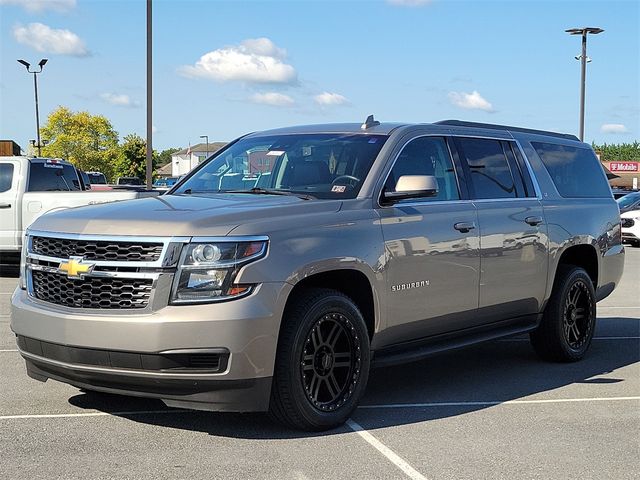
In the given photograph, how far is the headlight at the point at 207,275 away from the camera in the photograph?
196 inches

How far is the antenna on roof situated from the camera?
668cm

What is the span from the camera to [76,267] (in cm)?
520

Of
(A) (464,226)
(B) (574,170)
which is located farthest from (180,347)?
(B) (574,170)

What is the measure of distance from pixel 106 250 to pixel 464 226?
8.59ft

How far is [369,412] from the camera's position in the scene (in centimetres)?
600

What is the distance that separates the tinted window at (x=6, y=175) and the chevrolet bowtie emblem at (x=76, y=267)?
997cm

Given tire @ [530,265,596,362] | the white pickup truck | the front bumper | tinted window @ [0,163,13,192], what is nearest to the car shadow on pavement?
tire @ [530,265,596,362]

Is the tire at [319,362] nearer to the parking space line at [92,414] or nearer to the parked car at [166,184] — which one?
the parking space line at [92,414]

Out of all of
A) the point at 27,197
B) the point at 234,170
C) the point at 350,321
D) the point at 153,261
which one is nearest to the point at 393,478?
the point at 350,321

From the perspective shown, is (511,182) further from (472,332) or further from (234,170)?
Result: (234,170)

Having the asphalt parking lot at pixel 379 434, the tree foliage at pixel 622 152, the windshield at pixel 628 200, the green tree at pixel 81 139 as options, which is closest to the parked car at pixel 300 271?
the asphalt parking lot at pixel 379 434

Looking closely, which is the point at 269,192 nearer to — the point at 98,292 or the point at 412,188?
the point at 412,188

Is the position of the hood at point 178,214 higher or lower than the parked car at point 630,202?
higher

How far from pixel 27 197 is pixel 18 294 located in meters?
9.22
